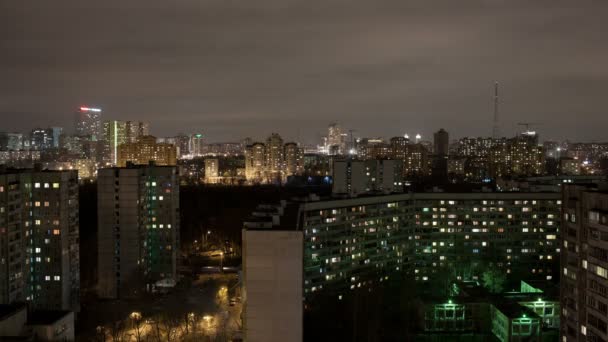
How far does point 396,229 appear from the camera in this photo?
12.5 metres

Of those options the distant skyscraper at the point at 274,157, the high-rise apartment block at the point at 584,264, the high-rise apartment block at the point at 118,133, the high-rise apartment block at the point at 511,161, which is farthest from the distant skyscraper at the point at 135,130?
the high-rise apartment block at the point at 584,264

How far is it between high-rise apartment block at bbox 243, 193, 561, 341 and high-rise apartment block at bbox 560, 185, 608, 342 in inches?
198

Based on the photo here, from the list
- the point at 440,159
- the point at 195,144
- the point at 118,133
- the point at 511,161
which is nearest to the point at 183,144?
the point at 195,144

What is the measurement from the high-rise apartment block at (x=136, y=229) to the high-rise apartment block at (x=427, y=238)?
3.90m

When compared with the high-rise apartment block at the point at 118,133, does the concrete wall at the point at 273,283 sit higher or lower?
lower

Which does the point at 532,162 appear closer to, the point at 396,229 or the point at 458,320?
the point at 396,229

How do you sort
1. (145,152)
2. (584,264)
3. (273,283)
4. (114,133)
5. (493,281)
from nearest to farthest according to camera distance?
(273,283) → (584,264) → (493,281) → (145,152) → (114,133)

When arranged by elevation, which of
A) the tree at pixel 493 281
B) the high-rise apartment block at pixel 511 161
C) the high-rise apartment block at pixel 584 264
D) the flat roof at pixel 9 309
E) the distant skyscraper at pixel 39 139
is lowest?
the tree at pixel 493 281

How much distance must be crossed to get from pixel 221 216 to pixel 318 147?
152 feet

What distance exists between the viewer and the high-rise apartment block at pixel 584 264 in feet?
18.4

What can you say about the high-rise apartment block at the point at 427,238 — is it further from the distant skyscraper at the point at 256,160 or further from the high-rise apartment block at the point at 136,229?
the distant skyscraper at the point at 256,160

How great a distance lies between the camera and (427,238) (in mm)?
12906

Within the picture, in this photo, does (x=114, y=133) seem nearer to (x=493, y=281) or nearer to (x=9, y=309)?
(x=493, y=281)

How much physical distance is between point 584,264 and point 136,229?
30.2ft
